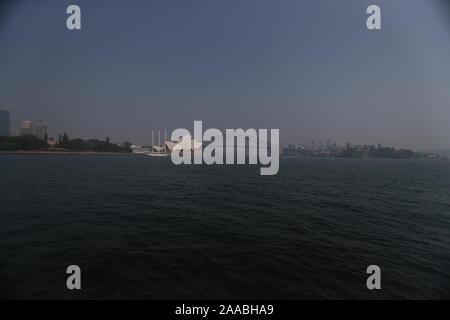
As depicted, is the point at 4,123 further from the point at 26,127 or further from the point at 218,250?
the point at 218,250

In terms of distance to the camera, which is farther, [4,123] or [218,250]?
[4,123]

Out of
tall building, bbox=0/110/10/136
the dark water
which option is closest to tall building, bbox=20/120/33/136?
tall building, bbox=0/110/10/136

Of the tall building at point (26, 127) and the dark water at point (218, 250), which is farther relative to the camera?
the tall building at point (26, 127)

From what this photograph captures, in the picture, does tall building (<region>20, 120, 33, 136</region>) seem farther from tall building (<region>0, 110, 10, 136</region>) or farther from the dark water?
the dark water

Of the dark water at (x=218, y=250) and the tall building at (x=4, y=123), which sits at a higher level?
the tall building at (x=4, y=123)

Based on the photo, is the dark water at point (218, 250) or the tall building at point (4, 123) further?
the tall building at point (4, 123)

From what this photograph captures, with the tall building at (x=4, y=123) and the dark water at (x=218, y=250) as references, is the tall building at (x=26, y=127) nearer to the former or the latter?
the tall building at (x=4, y=123)

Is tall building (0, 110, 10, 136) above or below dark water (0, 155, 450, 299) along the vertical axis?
above

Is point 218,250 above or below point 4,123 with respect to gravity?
below

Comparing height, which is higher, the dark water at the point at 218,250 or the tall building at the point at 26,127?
the tall building at the point at 26,127

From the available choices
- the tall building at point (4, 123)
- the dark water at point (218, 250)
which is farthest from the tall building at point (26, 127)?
the dark water at point (218, 250)

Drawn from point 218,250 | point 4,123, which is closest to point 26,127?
point 4,123
